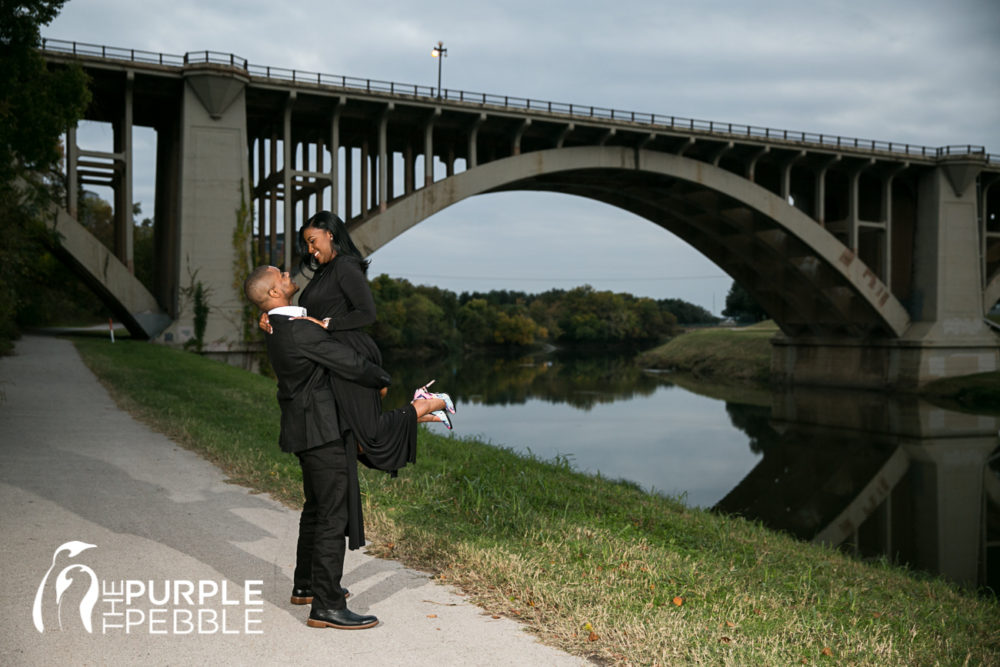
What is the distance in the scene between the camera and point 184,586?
13.4 ft

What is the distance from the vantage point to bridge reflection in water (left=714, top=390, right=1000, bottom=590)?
11.4 metres

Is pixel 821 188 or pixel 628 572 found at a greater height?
pixel 821 188

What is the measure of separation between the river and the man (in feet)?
20.9

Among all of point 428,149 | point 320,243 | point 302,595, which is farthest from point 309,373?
point 428,149

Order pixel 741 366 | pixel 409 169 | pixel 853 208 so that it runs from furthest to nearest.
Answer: pixel 741 366
pixel 853 208
pixel 409 169

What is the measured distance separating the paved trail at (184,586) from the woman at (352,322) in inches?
31.7

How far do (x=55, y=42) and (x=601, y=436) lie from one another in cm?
1784

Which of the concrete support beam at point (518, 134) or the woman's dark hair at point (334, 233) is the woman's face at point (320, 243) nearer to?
the woman's dark hair at point (334, 233)

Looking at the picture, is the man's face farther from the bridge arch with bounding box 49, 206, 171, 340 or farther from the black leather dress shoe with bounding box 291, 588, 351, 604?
the bridge arch with bounding box 49, 206, 171, 340

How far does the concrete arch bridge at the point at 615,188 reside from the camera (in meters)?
22.7

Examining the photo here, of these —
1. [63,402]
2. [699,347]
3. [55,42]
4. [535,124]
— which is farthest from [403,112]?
[699,347]

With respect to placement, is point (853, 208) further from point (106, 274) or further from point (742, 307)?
point (742, 307)

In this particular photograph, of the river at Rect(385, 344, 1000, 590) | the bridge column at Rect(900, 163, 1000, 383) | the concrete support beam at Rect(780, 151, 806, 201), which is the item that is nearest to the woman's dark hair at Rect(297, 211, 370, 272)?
the river at Rect(385, 344, 1000, 590)

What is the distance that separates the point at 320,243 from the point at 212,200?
Answer: 67.2ft
